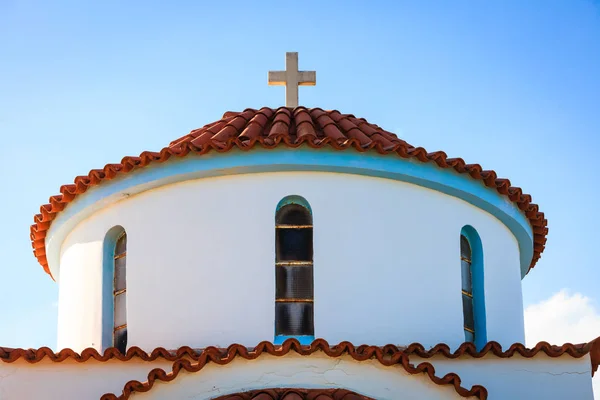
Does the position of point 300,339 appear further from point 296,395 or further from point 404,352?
point 296,395

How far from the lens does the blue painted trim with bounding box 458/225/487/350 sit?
14016 millimetres

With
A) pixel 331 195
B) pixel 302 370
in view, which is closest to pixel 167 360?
pixel 302 370

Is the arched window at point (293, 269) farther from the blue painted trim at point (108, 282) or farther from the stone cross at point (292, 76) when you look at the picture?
the stone cross at point (292, 76)

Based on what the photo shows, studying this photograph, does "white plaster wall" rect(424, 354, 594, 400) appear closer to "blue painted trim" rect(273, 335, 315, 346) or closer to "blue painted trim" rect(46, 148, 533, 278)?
"blue painted trim" rect(273, 335, 315, 346)

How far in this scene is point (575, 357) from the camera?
510 inches

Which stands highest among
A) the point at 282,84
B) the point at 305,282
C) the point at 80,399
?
the point at 282,84

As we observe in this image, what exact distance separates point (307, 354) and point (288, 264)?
1.92 m

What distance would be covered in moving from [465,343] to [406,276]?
104cm

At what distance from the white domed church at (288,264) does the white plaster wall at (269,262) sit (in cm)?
1

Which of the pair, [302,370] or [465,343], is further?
[465,343]

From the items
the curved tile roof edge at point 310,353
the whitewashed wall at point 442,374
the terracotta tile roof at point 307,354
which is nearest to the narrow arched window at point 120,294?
the terracotta tile roof at point 307,354

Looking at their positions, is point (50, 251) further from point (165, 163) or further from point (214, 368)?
point (214, 368)

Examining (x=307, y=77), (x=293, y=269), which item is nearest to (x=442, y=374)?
(x=293, y=269)

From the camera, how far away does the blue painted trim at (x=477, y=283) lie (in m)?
14.0
